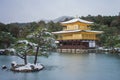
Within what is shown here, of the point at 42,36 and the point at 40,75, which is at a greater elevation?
the point at 42,36

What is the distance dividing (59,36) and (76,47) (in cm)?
742

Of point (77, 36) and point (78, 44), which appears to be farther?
point (77, 36)

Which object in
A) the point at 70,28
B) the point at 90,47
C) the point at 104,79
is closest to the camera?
the point at 104,79

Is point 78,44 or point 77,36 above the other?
point 77,36

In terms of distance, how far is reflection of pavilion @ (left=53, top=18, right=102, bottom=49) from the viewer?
45875 mm

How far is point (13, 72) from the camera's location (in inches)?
722

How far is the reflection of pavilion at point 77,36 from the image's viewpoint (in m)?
45.9

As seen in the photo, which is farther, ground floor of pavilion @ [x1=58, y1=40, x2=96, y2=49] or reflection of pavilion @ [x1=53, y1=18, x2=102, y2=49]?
reflection of pavilion @ [x1=53, y1=18, x2=102, y2=49]

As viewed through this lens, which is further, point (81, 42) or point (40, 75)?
point (81, 42)

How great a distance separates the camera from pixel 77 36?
4669 centimetres

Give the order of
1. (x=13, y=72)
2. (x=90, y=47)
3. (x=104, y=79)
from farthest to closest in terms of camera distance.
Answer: (x=90, y=47), (x=13, y=72), (x=104, y=79)

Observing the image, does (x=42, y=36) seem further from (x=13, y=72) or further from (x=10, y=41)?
(x=10, y=41)

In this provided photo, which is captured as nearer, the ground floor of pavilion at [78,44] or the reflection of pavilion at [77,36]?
the ground floor of pavilion at [78,44]

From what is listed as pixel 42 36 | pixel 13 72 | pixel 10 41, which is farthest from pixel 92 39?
pixel 13 72
